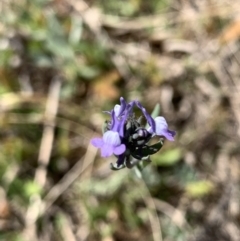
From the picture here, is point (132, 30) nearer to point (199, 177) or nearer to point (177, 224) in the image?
point (199, 177)

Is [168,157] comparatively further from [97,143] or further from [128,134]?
[97,143]

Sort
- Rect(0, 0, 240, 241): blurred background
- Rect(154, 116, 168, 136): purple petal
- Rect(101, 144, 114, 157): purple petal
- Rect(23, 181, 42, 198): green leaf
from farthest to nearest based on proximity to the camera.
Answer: Rect(23, 181, 42, 198): green leaf < Rect(0, 0, 240, 241): blurred background < Rect(154, 116, 168, 136): purple petal < Rect(101, 144, 114, 157): purple petal

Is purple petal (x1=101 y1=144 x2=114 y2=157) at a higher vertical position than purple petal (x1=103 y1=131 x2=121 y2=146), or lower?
lower

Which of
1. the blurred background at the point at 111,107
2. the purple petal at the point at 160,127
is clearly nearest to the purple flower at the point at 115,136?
the purple petal at the point at 160,127

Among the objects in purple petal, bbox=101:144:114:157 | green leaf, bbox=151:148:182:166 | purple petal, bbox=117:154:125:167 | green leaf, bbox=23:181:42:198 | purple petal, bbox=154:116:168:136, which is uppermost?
green leaf, bbox=23:181:42:198

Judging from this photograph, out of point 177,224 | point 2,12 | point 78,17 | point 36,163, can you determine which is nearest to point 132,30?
point 78,17

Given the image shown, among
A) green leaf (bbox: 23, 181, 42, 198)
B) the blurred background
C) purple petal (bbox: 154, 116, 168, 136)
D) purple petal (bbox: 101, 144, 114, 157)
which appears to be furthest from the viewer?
green leaf (bbox: 23, 181, 42, 198)

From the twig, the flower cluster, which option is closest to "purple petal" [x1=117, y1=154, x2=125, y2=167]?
the flower cluster

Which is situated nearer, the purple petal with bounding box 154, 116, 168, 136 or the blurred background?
the purple petal with bounding box 154, 116, 168, 136

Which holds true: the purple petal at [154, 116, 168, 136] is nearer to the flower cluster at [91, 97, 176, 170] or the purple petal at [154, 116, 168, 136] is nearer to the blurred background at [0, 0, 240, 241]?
the flower cluster at [91, 97, 176, 170]

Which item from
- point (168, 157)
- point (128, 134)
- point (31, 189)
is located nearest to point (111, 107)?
point (168, 157)
